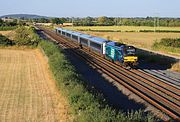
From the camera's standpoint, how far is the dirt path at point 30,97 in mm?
18297

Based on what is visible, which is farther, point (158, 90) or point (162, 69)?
point (162, 69)

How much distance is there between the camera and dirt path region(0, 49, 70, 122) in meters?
18.3

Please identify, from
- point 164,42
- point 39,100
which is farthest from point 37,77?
point 164,42

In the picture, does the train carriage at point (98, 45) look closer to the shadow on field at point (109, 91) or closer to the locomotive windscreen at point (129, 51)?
the shadow on field at point (109, 91)

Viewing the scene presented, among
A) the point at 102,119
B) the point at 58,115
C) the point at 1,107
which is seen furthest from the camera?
the point at 1,107

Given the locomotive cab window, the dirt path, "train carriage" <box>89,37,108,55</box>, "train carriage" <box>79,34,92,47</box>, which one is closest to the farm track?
"train carriage" <box>89,37,108,55</box>

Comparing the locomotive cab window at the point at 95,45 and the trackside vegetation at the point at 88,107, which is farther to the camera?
the locomotive cab window at the point at 95,45

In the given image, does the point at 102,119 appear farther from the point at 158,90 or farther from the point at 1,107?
the point at 158,90

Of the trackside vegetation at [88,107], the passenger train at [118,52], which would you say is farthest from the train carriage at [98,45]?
the trackside vegetation at [88,107]

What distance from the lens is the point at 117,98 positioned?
22781 millimetres

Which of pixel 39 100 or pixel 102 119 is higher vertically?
pixel 102 119

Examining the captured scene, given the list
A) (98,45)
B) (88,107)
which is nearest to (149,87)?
(88,107)

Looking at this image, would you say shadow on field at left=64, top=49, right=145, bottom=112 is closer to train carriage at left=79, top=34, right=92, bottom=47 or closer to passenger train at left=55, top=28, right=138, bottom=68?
passenger train at left=55, top=28, right=138, bottom=68

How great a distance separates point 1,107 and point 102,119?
883cm
